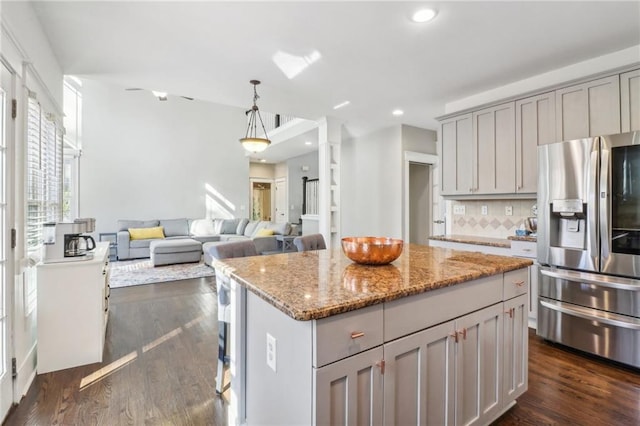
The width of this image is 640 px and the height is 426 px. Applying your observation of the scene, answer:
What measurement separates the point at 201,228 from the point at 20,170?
587 cm

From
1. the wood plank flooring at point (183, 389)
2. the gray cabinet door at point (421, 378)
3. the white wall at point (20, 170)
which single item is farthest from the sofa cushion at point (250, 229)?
the gray cabinet door at point (421, 378)

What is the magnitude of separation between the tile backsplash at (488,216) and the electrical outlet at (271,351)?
3.31 m

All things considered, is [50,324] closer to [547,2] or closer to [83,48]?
[83,48]

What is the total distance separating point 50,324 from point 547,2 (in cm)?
411

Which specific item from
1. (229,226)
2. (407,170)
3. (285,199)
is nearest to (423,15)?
(407,170)

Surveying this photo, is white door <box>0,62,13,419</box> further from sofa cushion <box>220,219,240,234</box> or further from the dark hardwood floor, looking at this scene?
sofa cushion <box>220,219,240,234</box>

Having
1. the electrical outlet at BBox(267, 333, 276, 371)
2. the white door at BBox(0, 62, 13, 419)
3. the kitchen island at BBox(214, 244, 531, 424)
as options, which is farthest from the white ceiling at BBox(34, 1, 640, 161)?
the electrical outlet at BBox(267, 333, 276, 371)

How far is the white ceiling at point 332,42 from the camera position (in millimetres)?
2154

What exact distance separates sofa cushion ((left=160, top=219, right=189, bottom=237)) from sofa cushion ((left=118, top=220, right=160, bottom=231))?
19 cm

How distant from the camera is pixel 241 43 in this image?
8.50 ft

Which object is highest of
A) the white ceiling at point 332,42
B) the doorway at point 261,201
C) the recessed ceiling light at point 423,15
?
the white ceiling at point 332,42

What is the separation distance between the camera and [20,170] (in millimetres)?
1988

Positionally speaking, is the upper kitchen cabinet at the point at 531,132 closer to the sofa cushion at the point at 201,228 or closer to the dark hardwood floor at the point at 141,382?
the dark hardwood floor at the point at 141,382

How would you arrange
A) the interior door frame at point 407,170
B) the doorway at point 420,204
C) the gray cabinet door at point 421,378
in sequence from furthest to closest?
the doorway at point 420,204 < the interior door frame at point 407,170 < the gray cabinet door at point 421,378
